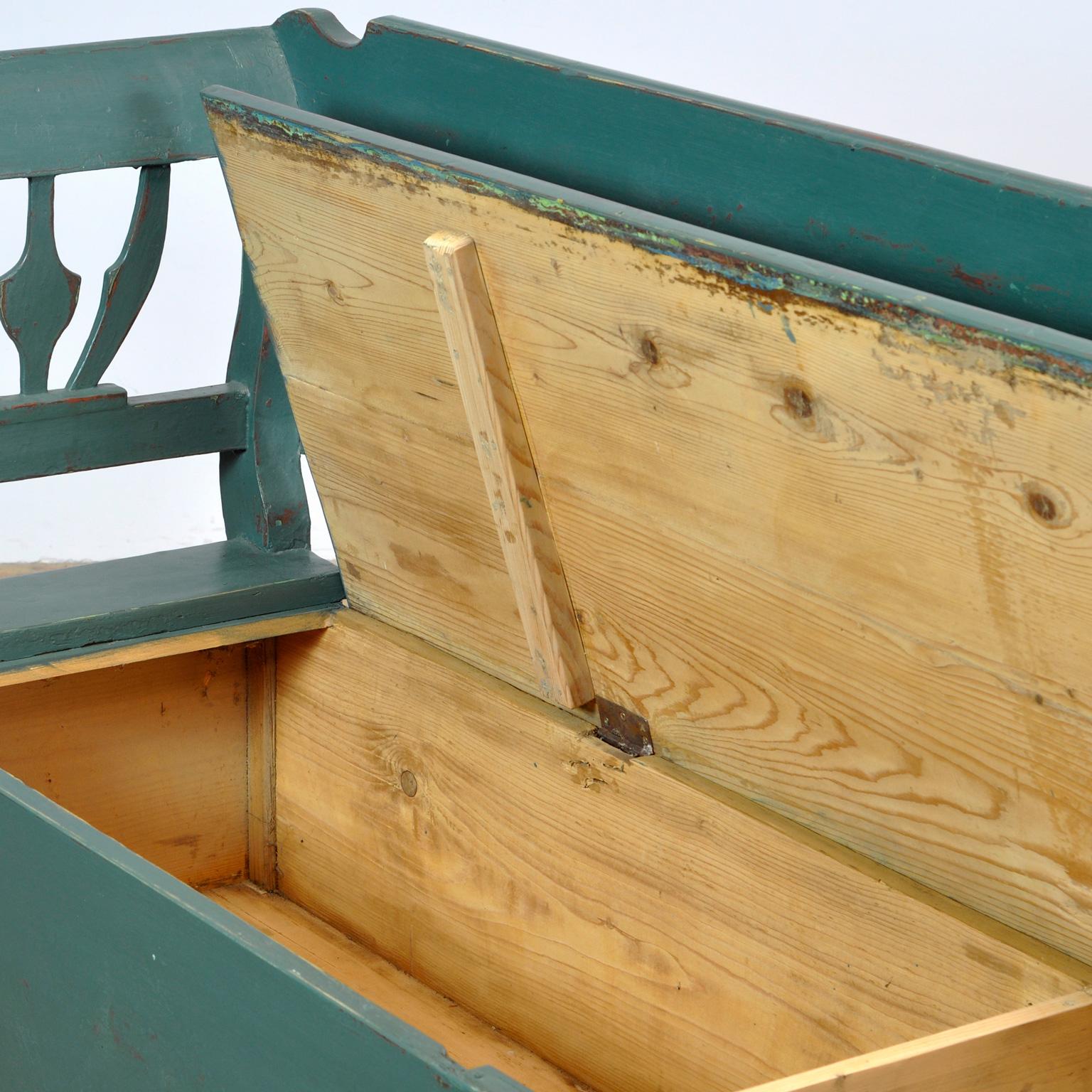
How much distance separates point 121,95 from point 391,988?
1094 mm

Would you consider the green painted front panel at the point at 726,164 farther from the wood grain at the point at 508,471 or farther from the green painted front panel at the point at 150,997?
the green painted front panel at the point at 150,997

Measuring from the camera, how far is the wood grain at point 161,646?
1.86 m

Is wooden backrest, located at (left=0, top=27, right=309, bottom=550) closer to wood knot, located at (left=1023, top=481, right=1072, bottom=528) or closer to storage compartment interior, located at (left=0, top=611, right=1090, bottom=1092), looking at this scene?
storage compartment interior, located at (left=0, top=611, right=1090, bottom=1092)

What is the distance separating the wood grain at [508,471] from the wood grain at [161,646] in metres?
0.39

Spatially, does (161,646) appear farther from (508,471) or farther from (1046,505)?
(1046,505)

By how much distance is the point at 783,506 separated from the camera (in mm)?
1306

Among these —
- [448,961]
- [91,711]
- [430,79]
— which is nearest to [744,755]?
[448,961]

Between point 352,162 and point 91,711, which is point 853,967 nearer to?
point 352,162

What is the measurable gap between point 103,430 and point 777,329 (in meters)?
1.05

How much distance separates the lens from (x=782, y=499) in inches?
51.3

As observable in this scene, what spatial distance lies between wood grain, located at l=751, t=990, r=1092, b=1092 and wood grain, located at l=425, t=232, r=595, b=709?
2.03 feet

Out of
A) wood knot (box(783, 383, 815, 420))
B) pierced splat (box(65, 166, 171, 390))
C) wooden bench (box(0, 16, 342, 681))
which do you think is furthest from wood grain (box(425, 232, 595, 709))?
pierced splat (box(65, 166, 171, 390))

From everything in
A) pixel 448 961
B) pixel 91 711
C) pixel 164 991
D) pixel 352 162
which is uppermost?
pixel 352 162

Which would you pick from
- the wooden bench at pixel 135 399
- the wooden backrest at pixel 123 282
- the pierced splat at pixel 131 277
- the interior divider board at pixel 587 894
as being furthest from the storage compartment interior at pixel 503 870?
the pierced splat at pixel 131 277
